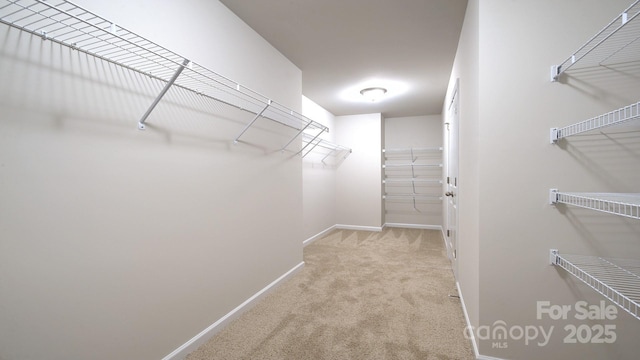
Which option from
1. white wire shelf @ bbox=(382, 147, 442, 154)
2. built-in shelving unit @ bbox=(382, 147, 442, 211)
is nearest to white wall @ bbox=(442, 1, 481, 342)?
white wire shelf @ bbox=(382, 147, 442, 154)

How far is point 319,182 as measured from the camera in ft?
15.7

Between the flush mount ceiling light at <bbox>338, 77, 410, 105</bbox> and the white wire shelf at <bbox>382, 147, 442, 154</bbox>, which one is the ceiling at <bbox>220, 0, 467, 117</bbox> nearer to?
the flush mount ceiling light at <bbox>338, 77, 410, 105</bbox>

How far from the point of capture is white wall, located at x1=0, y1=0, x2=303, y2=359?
1026 mm

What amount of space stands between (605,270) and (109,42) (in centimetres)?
252

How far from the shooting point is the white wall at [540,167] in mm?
1385

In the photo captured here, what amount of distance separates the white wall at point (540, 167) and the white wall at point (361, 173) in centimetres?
369

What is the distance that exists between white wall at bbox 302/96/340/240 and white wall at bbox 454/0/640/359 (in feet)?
9.52

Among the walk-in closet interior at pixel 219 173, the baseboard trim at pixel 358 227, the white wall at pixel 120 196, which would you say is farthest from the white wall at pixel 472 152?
the baseboard trim at pixel 358 227

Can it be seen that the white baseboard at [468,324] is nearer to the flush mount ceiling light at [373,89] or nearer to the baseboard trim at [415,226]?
the flush mount ceiling light at [373,89]

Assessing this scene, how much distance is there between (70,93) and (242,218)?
1.31 meters

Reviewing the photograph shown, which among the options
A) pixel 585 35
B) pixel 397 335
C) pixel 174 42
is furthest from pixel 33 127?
pixel 585 35

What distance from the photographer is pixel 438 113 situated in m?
5.45

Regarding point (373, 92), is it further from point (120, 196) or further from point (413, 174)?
point (120, 196)

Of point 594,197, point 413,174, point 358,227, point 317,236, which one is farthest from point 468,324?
point 413,174
